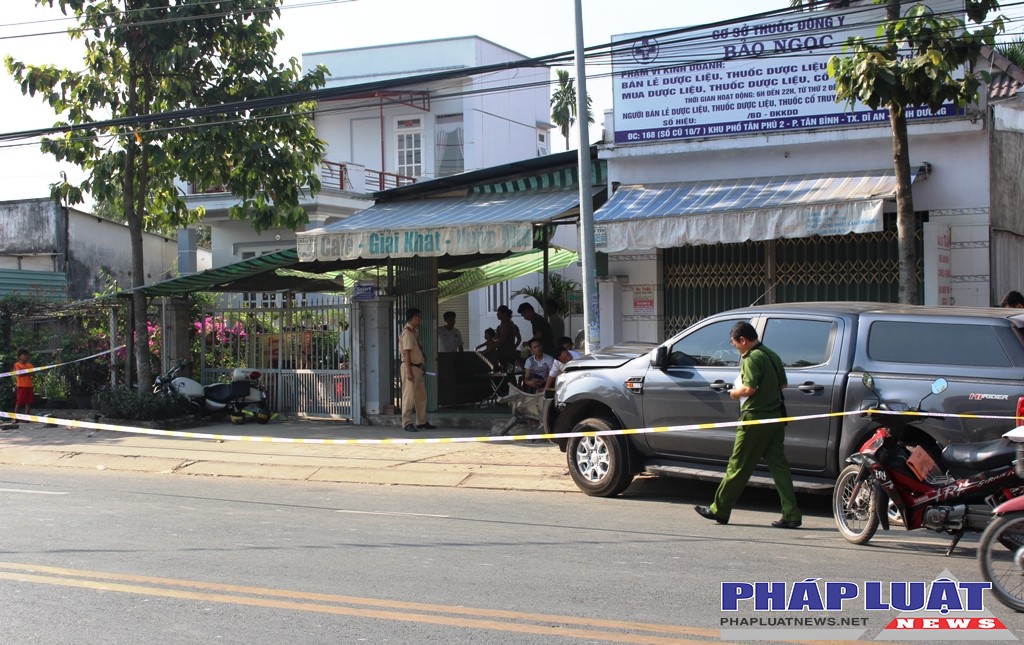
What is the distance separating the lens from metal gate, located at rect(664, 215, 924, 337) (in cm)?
1335

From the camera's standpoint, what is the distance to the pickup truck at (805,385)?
7.95 metres

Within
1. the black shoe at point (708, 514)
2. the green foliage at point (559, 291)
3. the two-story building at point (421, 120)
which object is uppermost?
the two-story building at point (421, 120)

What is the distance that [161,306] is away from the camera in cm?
1828

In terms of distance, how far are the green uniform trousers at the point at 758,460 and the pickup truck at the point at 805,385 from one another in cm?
41

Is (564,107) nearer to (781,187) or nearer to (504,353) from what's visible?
(504,353)

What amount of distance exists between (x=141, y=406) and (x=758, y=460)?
11.5 m

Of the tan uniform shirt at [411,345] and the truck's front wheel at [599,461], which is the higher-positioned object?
the tan uniform shirt at [411,345]

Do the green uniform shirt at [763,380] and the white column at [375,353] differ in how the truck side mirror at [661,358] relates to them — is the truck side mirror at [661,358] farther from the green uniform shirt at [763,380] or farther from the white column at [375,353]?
the white column at [375,353]

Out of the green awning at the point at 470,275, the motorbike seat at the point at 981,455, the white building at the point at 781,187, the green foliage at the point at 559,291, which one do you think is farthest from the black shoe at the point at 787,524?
the green foliage at the point at 559,291

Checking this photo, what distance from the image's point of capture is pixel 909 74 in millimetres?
10398

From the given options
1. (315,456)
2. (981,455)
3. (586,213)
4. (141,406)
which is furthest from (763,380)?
(141,406)

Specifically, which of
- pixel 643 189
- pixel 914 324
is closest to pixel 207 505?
pixel 914 324

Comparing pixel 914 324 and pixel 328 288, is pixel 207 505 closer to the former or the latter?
pixel 914 324

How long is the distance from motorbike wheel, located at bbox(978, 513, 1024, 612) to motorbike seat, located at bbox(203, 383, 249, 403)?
512 inches
